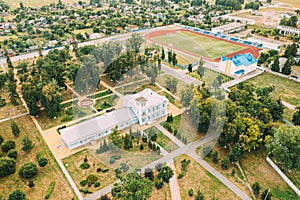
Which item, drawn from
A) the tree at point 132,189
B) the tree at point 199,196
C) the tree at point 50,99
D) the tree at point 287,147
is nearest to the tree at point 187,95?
the tree at point 287,147

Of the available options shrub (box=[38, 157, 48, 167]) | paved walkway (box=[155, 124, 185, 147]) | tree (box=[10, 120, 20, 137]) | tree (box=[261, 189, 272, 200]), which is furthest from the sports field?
shrub (box=[38, 157, 48, 167])

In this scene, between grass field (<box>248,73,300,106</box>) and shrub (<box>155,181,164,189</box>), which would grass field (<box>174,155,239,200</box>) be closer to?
shrub (<box>155,181,164,189</box>)

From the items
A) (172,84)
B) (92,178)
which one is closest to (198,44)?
(172,84)

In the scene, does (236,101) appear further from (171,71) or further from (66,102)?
(66,102)

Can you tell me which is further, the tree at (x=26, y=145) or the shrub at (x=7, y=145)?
the shrub at (x=7, y=145)

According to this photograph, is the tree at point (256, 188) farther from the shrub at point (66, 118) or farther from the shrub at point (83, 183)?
the shrub at point (66, 118)

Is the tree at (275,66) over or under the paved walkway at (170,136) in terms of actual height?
over

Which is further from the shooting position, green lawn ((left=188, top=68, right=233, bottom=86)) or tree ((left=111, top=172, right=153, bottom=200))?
green lawn ((left=188, top=68, right=233, bottom=86))
